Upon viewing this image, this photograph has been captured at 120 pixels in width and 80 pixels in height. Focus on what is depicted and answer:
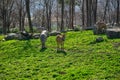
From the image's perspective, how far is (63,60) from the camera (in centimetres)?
2345

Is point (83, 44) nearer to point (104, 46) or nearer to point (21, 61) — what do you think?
point (104, 46)

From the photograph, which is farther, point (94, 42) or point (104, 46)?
point (94, 42)

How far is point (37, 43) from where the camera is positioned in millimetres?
31234

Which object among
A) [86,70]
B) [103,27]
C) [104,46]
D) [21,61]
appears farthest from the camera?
[103,27]

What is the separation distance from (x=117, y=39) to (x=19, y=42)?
944cm

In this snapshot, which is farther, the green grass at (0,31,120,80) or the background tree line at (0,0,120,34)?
the background tree line at (0,0,120,34)

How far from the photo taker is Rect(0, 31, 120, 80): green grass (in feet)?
65.4

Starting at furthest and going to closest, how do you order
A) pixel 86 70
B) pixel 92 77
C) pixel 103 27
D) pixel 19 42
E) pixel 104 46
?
pixel 103 27
pixel 19 42
pixel 104 46
pixel 86 70
pixel 92 77

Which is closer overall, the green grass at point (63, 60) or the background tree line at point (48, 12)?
the green grass at point (63, 60)

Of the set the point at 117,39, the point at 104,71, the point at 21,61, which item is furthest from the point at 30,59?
the point at 117,39

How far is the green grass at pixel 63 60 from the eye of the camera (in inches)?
784

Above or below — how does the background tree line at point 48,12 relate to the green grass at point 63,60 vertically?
above

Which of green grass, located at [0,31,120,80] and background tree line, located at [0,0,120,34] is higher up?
background tree line, located at [0,0,120,34]

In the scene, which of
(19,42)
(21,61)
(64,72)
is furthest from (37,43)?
(64,72)
